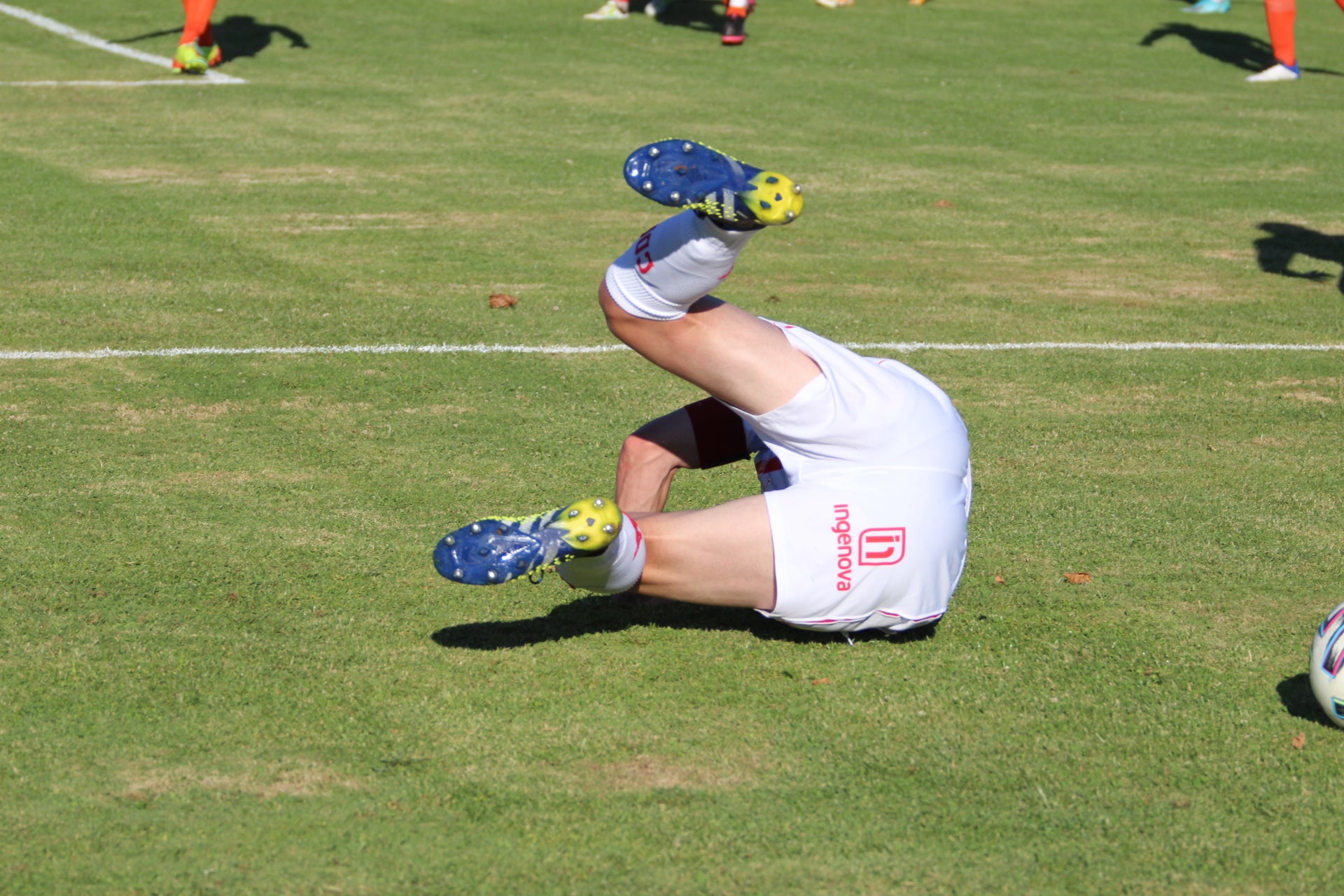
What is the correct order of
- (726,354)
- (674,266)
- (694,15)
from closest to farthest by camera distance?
(674,266), (726,354), (694,15)

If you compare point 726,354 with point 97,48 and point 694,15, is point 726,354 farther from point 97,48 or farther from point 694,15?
point 694,15

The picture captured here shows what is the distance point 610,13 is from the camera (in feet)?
64.7

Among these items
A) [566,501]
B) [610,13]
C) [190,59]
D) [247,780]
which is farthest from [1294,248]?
[610,13]

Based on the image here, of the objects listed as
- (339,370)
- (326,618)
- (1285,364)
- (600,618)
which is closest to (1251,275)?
(1285,364)

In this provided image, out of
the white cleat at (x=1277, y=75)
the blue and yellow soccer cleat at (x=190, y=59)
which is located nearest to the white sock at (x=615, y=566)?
the blue and yellow soccer cleat at (x=190, y=59)

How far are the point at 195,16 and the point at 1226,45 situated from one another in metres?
12.3

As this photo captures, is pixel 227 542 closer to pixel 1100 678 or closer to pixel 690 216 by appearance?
pixel 690 216

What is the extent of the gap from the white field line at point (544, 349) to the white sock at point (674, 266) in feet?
11.4

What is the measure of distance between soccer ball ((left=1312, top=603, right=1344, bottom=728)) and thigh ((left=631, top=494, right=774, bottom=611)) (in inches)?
58.3

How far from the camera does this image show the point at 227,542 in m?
5.28

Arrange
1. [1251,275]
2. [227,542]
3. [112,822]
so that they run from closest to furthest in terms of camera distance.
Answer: [112,822], [227,542], [1251,275]

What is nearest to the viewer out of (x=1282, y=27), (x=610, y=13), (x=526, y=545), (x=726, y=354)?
(x=526, y=545)

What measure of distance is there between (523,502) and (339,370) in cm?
198

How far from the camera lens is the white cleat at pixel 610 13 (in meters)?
19.5
